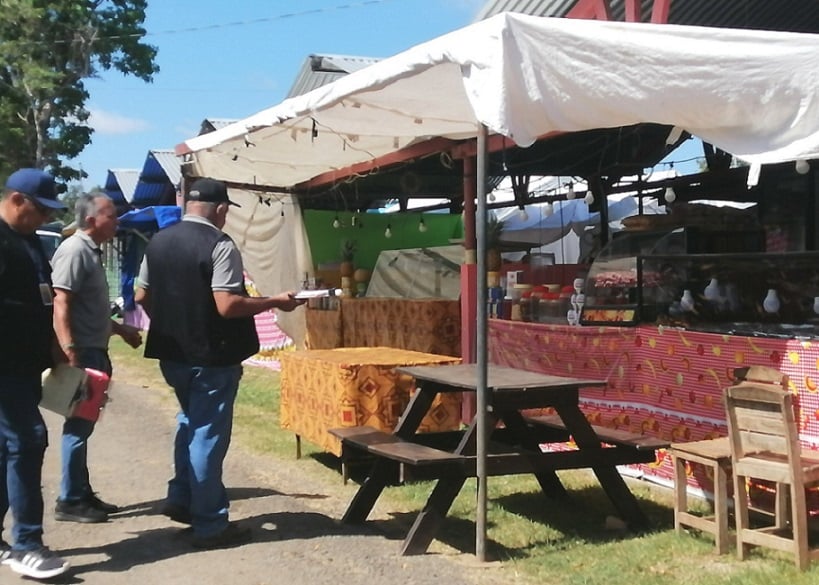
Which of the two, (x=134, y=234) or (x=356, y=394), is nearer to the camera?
(x=356, y=394)

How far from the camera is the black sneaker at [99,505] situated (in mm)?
5261

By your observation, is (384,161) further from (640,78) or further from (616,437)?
(640,78)

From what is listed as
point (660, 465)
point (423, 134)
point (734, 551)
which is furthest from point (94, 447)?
point (734, 551)

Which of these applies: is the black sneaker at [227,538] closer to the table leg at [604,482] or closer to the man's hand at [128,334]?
the man's hand at [128,334]

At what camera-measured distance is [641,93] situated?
413 centimetres

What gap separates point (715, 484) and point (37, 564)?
130 inches

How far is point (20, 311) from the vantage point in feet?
13.7

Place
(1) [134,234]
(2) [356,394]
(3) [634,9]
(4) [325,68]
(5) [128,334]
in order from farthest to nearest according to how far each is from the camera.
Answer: (1) [134,234], (4) [325,68], (3) [634,9], (2) [356,394], (5) [128,334]

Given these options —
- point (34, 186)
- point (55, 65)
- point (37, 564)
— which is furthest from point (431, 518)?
point (55, 65)

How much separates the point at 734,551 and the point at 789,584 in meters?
0.56

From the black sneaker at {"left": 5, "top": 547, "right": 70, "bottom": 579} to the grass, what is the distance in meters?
1.87

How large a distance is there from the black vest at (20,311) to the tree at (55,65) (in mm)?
24773

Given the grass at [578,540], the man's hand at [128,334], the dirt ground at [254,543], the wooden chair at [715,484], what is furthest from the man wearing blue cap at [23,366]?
the wooden chair at [715,484]

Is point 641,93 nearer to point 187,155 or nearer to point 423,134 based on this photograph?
point 423,134
